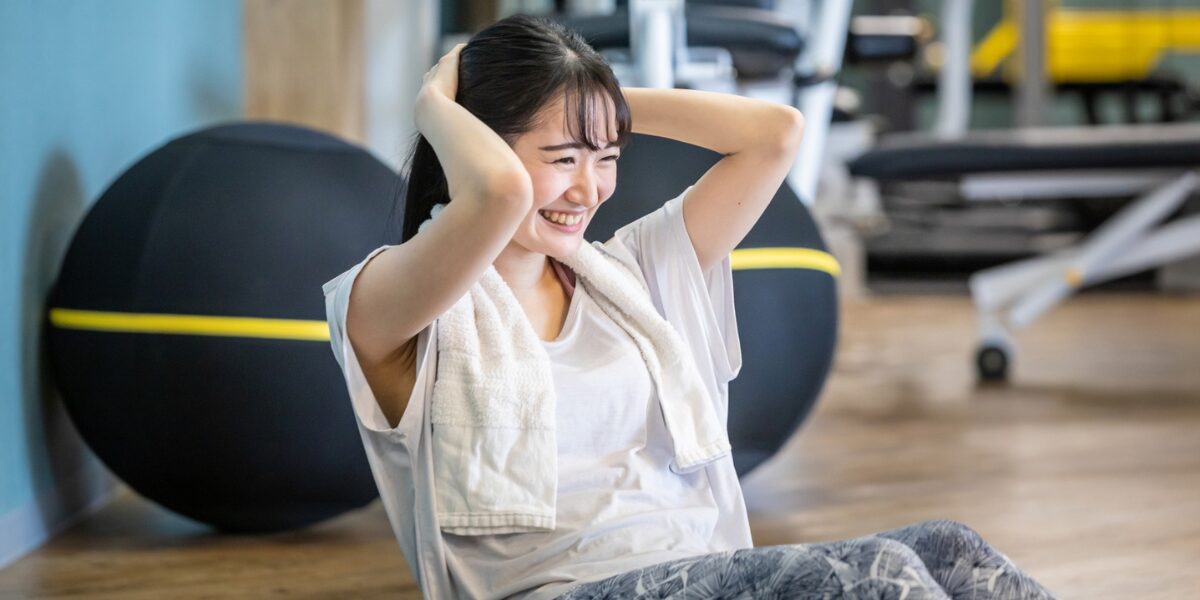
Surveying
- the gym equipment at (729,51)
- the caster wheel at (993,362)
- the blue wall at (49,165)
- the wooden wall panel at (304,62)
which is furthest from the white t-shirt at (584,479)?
the caster wheel at (993,362)

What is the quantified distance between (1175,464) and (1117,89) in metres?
5.08

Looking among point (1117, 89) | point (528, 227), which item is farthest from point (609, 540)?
point (1117, 89)

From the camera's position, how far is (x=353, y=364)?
3.90 feet

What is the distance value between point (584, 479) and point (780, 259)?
2.91 ft

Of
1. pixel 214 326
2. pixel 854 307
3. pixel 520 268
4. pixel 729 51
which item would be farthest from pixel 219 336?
pixel 854 307

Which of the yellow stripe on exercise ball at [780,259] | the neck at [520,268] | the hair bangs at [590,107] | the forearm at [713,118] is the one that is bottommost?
the yellow stripe on exercise ball at [780,259]

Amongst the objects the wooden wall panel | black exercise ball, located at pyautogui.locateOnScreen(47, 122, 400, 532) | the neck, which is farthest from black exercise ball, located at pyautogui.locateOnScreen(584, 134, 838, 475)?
the wooden wall panel

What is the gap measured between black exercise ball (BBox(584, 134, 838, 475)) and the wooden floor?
176 millimetres

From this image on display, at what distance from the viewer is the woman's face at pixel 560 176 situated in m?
1.19

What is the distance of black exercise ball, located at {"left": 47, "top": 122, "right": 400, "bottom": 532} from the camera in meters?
1.83

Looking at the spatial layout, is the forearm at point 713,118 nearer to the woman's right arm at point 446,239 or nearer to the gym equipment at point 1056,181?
the woman's right arm at point 446,239

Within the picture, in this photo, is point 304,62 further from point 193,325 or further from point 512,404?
point 512,404

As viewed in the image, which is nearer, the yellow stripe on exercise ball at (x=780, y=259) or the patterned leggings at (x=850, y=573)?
the patterned leggings at (x=850, y=573)

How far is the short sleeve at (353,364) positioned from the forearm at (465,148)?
0.12 meters
